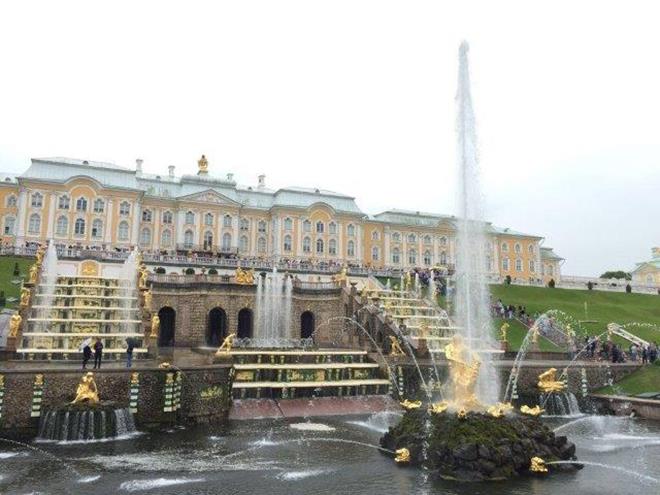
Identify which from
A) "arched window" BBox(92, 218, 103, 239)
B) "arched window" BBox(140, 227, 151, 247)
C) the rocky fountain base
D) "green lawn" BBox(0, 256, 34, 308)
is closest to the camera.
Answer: the rocky fountain base

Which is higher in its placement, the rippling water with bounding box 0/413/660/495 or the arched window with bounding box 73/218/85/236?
the arched window with bounding box 73/218/85/236

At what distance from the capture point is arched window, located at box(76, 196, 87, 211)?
222 feet

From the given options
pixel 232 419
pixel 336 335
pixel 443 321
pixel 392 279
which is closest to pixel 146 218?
pixel 392 279

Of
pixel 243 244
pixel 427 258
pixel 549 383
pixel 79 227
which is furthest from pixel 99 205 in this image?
pixel 549 383

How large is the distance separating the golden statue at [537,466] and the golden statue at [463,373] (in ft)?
7.89

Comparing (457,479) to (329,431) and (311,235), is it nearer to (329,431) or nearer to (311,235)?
(329,431)

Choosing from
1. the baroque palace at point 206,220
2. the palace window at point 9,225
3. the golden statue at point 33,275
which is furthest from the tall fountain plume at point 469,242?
the palace window at point 9,225

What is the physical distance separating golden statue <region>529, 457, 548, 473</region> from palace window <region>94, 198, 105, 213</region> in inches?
2535

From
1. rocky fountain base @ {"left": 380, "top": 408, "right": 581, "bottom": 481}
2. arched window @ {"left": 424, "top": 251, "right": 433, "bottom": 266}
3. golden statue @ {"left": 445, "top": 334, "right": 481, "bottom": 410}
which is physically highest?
arched window @ {"left": 424, "top": 251, "right": 433, "bottom": 266}

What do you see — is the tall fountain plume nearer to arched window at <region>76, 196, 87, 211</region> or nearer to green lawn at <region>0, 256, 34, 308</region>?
green lawn at <region>0, 256, 34, 308</region>

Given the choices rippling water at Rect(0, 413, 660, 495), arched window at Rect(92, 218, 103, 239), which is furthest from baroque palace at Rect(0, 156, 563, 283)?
A: rippling water at Rect(0, 413, 660, 495)

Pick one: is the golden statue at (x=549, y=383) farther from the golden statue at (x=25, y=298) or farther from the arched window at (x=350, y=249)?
the arched window at (x=350, y=249)

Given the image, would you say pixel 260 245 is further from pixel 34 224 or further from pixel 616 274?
pixel 616 274

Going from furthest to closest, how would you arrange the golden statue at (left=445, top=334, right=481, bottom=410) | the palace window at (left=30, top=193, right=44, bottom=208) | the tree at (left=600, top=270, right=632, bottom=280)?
the tree at (left=600, top=270, right=632, bottom=280)
the palace window at (left=30, top=193, right=44, bottom=208)
the golden statue at (left=445, top=334, right=481, bottom=410)
